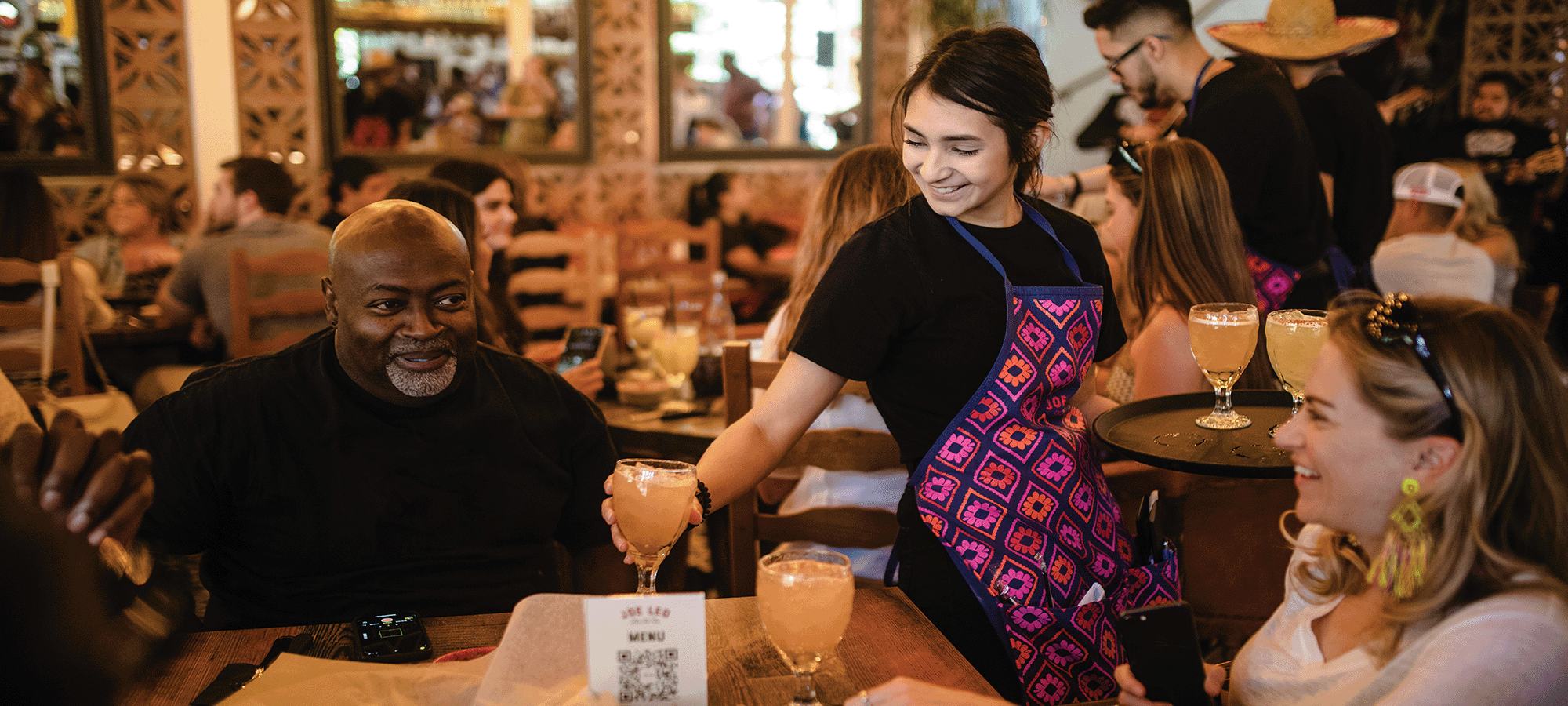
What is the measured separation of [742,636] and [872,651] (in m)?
0.17

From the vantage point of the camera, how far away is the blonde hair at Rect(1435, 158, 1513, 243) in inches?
201

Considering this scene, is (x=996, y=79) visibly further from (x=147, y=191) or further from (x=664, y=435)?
(x=147, y=191)

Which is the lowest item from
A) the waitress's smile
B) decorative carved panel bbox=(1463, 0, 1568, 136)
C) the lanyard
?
the waitress's smile

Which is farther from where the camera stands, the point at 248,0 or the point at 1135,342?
the point at 248,0

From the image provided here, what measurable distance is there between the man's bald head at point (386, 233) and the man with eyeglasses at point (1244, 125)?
1.97m

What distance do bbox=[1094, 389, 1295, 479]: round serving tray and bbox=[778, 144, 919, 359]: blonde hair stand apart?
761mm

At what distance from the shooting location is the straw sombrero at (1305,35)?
3.50 metres

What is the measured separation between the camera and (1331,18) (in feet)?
11.8

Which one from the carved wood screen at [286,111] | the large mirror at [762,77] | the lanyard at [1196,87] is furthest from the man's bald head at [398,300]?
the large mirror at [762,77]

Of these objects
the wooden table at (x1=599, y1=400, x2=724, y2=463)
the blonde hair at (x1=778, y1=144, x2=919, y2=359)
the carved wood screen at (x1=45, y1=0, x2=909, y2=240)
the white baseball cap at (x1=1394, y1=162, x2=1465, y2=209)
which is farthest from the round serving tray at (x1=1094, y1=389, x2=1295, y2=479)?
the carved wood screen at (x1=45, y1=0, x2=909, y2=240)

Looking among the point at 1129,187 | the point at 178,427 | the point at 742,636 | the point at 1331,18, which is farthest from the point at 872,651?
the point at 1331,18

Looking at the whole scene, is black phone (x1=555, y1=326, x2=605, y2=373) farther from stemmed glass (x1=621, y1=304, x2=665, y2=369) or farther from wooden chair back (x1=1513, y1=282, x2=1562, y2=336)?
wooden chair back (x1=1513, y1=282, x2=1562, y2=336)

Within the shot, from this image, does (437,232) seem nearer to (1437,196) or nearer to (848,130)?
(1437,196)

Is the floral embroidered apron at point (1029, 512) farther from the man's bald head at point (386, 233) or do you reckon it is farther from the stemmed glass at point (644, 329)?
the stemmed glass at point (644, 329)
